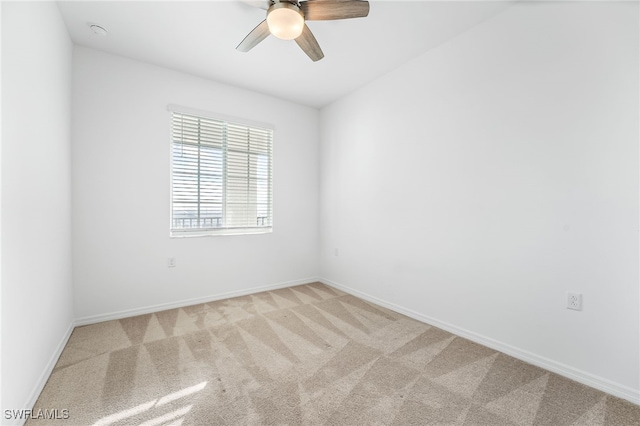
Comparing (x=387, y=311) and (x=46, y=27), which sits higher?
(x=46, y=27)

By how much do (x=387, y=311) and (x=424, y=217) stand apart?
1176mm

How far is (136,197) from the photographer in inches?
118

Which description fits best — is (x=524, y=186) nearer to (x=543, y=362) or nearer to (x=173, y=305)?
(x=543, y=362)

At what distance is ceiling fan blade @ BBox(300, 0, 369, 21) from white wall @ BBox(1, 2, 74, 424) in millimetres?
1607

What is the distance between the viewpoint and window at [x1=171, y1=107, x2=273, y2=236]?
10.8 ft

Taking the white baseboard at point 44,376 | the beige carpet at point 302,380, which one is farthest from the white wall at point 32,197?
the beige carpet at point 302,380

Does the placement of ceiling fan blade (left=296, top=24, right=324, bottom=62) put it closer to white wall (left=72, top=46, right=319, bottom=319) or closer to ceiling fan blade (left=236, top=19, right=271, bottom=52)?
ceiling fan blade (left=236, top=19, right=271, bottom=52)

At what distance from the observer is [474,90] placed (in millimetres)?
2459

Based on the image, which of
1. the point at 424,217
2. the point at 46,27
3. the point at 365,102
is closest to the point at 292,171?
the point at 365,102

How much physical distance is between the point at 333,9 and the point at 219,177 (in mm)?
2414

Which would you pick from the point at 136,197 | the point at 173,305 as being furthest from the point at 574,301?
the point at 136,197

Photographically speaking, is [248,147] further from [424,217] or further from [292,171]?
[424,217]

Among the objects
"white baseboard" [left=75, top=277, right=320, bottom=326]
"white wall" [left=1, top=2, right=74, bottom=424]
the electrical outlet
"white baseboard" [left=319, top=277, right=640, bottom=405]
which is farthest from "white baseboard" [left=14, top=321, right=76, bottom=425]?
the electrical outlet

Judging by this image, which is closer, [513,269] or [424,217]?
[513,269]
